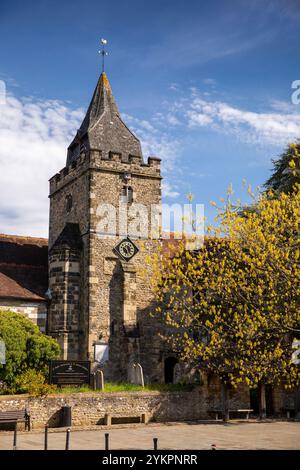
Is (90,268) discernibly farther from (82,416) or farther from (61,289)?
(82,416)

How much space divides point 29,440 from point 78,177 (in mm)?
16716

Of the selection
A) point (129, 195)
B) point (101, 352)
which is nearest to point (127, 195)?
point (129, 195)

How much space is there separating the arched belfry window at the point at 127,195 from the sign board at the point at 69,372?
Result: 32.1 feet

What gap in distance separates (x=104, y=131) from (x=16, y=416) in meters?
17.2

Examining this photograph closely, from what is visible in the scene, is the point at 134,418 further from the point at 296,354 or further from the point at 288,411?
the point at 296,354

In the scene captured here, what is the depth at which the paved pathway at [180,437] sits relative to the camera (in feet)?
54.8

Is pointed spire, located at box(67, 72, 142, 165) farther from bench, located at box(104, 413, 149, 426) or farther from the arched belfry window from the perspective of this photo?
bench, located at box(104, 413, 149, 426)

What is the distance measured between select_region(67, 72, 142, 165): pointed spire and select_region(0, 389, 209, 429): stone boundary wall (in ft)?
43.8

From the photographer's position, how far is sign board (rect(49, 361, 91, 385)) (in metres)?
23.7

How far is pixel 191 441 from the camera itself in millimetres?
17859

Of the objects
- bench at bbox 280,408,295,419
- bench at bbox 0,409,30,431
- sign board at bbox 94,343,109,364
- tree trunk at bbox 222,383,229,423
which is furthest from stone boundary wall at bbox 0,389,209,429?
sign board at bbox 94,343,109,364

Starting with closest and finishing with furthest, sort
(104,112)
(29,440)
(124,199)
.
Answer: (29,440)
(124,199)
(104,112)

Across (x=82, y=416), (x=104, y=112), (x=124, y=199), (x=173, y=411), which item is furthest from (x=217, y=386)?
(x=104, y=112)

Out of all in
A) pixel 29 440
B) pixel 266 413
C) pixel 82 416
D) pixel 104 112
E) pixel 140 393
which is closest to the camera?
pixel 29 440
